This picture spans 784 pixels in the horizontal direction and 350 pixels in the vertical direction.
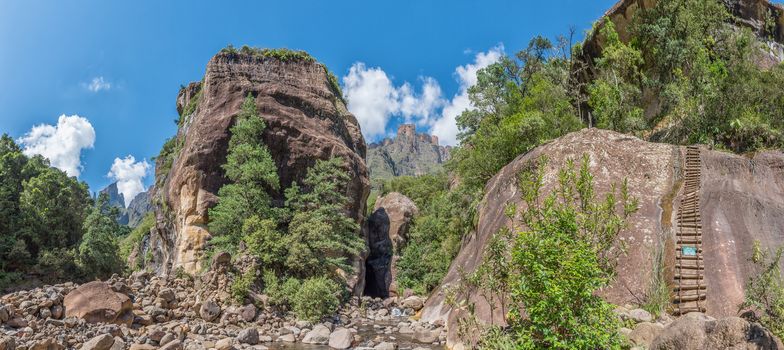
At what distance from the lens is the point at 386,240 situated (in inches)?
1715

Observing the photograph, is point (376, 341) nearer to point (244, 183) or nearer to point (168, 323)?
point (168, 323)

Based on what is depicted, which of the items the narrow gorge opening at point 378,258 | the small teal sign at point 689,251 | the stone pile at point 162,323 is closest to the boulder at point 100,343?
the stone pile at point 162,323

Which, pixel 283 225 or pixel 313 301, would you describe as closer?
pixel 313 301

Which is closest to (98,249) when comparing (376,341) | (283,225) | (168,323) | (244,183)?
(244,183)

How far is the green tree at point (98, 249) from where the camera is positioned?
3522cm

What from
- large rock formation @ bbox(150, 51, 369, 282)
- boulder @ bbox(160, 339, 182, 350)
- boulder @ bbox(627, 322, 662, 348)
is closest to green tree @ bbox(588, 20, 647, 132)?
boulder @ bbox(627, 322, 662, 348)

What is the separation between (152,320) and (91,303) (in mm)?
2559

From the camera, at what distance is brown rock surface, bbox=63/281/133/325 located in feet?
53.7

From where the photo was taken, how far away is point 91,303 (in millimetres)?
16719

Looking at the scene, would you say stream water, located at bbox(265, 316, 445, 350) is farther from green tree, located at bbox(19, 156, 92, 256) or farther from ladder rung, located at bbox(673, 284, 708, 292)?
green tree, located at bbox(19, 156, 92, 256)

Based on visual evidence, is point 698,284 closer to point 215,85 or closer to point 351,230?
point 351,230

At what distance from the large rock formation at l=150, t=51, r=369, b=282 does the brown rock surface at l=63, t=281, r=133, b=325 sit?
31.6 ft

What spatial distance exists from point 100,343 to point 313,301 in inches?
419

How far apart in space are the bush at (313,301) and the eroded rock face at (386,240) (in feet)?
49.6
